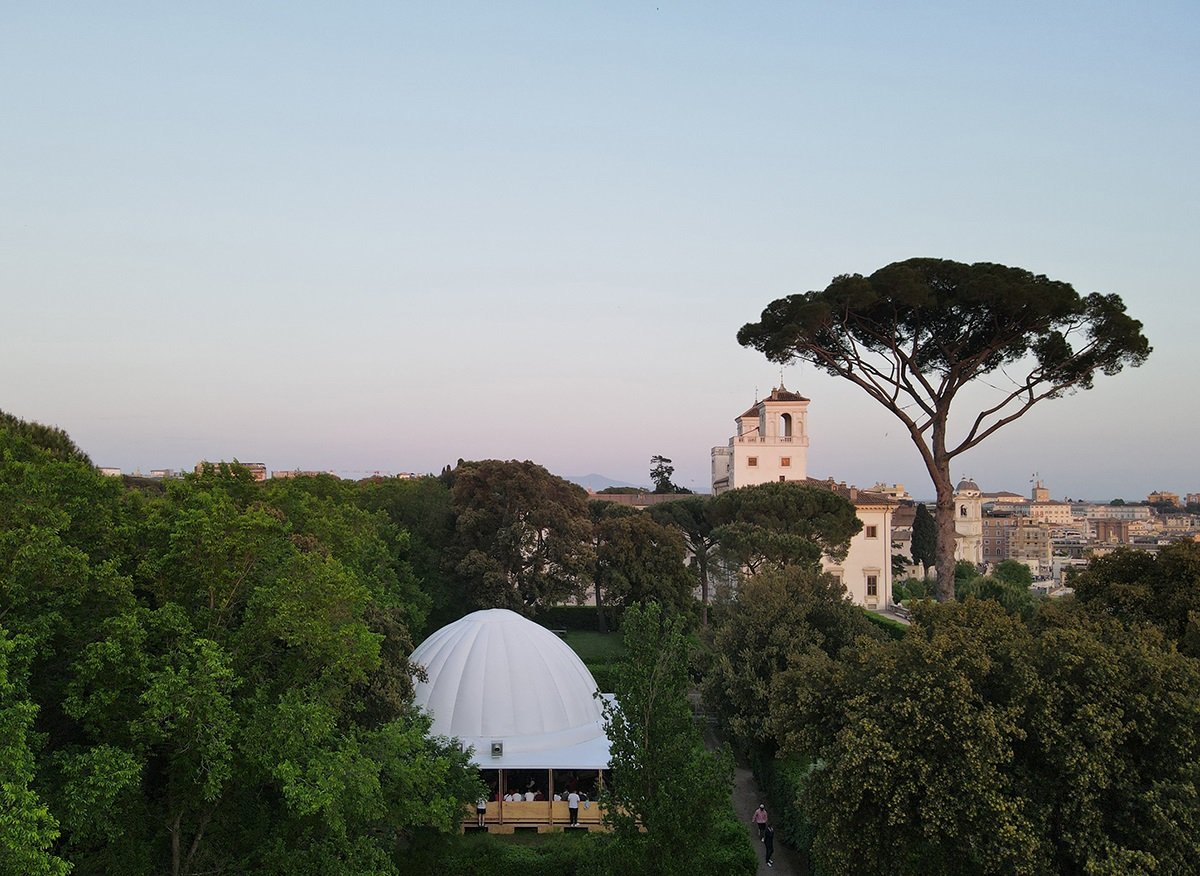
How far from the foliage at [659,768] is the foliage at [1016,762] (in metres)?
1.54

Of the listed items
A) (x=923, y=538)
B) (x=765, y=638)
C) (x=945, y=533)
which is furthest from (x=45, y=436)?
(x=923, y=538)

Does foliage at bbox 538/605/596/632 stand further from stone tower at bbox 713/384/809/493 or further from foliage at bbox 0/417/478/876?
foliage at bbox 0/417/478/876

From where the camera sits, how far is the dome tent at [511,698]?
19.3 meters

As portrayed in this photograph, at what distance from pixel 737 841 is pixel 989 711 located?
6.55 metres

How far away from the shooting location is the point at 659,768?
11.5m

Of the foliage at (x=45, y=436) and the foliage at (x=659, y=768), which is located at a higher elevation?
the foliage at (x=45, y=436)

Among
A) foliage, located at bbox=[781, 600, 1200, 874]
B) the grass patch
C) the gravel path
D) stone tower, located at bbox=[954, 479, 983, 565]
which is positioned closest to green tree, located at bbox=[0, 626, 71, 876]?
foliage, located at bbox=[781, 600, 1200, 874]

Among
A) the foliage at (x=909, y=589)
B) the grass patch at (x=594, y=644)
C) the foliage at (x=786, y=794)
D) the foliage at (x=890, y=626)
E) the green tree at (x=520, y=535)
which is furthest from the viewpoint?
the foliage at (x=909, y=589)

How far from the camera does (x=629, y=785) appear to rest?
37.7ft

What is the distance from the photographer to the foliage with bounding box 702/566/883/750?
69.0ft

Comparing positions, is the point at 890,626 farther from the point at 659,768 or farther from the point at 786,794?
the point at 659,768

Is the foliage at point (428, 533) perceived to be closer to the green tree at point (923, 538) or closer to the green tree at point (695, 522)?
the green tree at point (695, 522)

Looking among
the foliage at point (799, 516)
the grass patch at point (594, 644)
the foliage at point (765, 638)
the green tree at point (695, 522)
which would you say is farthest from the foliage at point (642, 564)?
the foliage at point (765, 638)

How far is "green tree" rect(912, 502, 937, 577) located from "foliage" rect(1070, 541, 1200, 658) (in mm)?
51027
